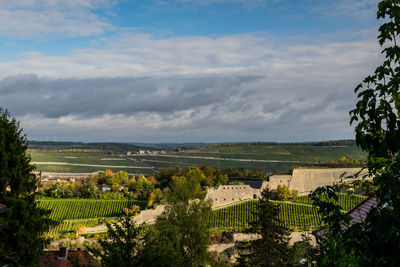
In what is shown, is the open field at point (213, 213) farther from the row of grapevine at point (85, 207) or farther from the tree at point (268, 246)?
the tree at point (268, 246)

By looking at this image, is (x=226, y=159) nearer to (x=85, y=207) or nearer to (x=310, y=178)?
(x=310, y=178)

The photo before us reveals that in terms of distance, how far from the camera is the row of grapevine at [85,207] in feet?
145

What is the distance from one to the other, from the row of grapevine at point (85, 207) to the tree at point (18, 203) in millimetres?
27628

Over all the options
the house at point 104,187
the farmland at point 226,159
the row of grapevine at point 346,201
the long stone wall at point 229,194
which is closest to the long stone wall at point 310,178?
the row of grapevine at point 346,201

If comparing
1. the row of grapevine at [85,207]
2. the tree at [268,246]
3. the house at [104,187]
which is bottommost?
the row of grapevine at [85,207]

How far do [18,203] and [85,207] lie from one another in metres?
33.3

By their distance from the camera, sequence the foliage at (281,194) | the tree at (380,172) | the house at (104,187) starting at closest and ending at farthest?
the tree at (380,172)
the foliage at (281,194)
the house at (104,187)

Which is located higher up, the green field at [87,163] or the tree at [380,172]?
the tree at [380,172]

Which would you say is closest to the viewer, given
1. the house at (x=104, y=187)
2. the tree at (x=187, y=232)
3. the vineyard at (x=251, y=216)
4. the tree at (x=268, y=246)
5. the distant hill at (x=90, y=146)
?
the tree at (x=268, y=246)

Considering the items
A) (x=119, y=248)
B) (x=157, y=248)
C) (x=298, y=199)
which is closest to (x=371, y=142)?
(x=119, y=248)

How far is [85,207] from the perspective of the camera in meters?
46.8

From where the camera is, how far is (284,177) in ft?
189

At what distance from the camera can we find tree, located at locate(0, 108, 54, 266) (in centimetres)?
1455

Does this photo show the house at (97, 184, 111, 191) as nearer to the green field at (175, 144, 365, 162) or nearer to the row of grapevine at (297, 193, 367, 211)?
the row of grapevine at (297, 193, 367, 211)
